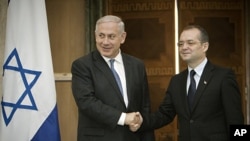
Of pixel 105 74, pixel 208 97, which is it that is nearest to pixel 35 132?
pixel 105 74

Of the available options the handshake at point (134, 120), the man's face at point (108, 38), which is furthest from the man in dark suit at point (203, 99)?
the man's face at point (108, 38)

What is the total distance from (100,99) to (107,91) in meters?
0.07

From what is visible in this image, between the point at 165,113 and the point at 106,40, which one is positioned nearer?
the point at 106,40

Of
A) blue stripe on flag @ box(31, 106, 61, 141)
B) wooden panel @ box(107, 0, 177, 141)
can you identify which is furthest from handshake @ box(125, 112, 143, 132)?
wooden panel @ box(107, 0, 177, 141)

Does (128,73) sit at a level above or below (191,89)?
above

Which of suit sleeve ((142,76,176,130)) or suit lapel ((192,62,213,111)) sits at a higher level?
suit lapel ((192,62,213,111))

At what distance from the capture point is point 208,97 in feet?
8.75

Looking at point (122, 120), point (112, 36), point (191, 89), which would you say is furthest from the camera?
point (191, 89)

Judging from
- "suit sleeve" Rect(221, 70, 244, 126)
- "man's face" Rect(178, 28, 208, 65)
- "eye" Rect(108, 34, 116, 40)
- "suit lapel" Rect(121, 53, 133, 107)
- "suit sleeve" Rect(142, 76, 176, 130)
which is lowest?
"suit sleeve" Rect(142, 76, 176, 130)

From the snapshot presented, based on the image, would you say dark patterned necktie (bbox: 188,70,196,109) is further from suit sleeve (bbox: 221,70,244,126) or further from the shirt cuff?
the shirt cuff

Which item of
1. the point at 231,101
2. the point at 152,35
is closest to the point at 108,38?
the point at 231,101

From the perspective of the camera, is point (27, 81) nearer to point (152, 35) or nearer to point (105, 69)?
point (105, 69)

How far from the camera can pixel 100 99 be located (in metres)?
2.60

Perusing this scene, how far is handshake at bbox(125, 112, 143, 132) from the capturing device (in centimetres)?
256
